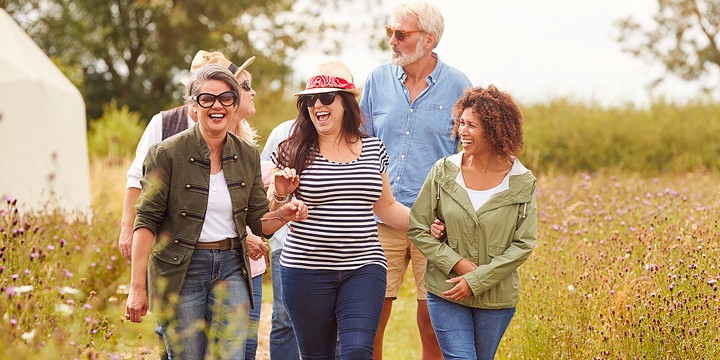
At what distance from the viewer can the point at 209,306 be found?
4.29 m

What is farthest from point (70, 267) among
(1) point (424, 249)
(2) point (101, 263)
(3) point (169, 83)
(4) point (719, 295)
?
(3) point (169, 83)

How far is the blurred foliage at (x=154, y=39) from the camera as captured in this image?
2817 centimetres

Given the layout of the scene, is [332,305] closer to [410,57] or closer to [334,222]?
[334,222]

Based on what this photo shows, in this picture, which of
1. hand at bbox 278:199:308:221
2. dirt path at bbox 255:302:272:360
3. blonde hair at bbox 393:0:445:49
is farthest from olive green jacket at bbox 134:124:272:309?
dirt path at bbox 255:302:272:360

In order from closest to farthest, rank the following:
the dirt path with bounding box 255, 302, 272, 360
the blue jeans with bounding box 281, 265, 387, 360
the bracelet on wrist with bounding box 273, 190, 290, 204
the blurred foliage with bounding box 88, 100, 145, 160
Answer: the blue jeans with bounding box 281, 265, 387, 360 < the bracelet on wrist with bounding box 273, 190, 290, 204 < the dirt path with bounding box 255, 302, 272, 360 < the blurred foliage with bounding box 88, 100, 145, 160

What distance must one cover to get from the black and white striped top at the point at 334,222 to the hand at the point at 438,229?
1.08ft

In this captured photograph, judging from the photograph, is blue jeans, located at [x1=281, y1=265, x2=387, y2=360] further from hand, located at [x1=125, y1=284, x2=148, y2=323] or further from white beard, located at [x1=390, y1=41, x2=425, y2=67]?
white beard, located at [x1=390, y1=41, x2=425, y2=67]

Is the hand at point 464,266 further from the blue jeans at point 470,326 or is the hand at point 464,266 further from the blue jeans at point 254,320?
the blue jeans at point 254,320

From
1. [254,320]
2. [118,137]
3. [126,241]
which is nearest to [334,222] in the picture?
[254,320]

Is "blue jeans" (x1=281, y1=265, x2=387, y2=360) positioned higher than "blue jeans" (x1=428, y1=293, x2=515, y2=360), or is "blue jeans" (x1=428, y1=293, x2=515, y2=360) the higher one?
"blue jeans" (x1=281, y1=265, x2=387, y2=360)

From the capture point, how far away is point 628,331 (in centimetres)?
539

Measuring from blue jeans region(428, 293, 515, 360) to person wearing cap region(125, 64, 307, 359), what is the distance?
3.39ft

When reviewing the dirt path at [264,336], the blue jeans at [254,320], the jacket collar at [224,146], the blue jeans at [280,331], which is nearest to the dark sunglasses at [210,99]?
the jacket collar at [224,146]

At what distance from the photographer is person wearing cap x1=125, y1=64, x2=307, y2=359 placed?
420 cm
